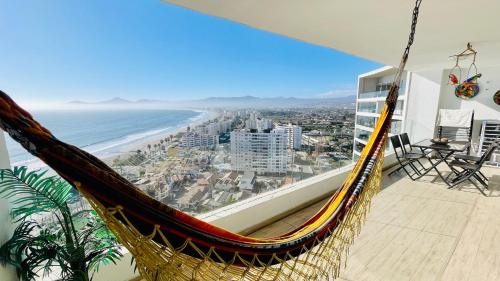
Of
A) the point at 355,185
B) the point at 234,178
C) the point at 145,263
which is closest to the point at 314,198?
the point at 234,178

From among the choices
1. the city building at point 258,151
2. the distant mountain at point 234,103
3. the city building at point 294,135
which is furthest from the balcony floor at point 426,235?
the distant mountain at point 234,103

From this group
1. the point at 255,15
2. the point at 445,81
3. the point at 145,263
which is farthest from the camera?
the point at 445,81

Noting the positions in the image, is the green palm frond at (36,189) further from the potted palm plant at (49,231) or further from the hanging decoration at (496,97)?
the hanging decoration at (496,97)

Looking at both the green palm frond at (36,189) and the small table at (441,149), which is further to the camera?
the small table at (441,149)

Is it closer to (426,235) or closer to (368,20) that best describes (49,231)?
(368,20)

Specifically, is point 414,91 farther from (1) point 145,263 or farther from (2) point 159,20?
(1) point 145,263

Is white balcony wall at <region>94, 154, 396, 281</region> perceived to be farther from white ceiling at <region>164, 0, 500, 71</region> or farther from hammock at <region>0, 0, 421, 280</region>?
white ceiling at <region>164, 0, 500, 71</region>

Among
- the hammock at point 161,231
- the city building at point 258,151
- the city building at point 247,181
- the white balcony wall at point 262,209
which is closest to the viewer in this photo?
the hammock at point 161,231
